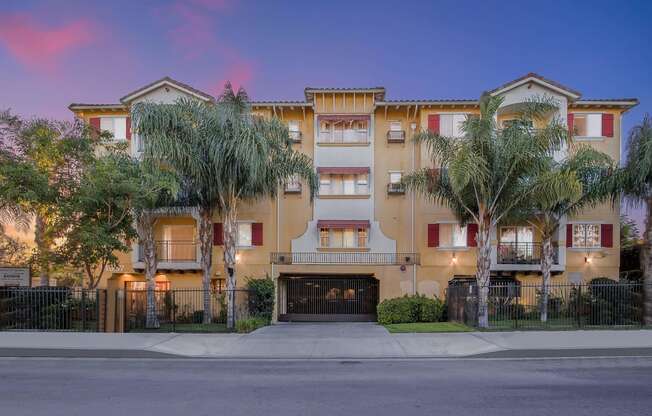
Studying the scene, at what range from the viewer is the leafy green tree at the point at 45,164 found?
17.1 meters

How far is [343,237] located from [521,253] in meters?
9.49

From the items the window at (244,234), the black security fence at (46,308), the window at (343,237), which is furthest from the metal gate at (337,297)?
the black security fence at (46,308)

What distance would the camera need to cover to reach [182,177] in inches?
725

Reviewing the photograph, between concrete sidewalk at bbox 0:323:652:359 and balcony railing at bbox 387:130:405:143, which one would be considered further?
balcony railing at bbox 387:130:405:143

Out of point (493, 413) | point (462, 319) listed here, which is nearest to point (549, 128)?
point (462, 319)

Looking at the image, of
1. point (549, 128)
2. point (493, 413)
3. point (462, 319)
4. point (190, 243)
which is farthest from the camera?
point (190, 243)

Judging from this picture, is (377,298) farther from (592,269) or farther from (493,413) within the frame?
(493,413)

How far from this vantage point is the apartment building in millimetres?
25328

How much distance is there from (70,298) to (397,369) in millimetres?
13165

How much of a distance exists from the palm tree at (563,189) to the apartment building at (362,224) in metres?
3.00

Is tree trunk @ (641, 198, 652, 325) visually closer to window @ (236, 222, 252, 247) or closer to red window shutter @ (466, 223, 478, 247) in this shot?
red window shutter @ (466, 223, 478, 247)

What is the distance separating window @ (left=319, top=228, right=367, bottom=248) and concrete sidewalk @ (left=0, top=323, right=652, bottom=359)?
394 inches

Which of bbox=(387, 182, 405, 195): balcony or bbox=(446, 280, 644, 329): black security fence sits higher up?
bbox=(387, 182, 405, 195): balcony

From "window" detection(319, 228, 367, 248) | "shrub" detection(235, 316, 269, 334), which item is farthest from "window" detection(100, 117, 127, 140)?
"shrub" detection(235, 316, 269, 334)
